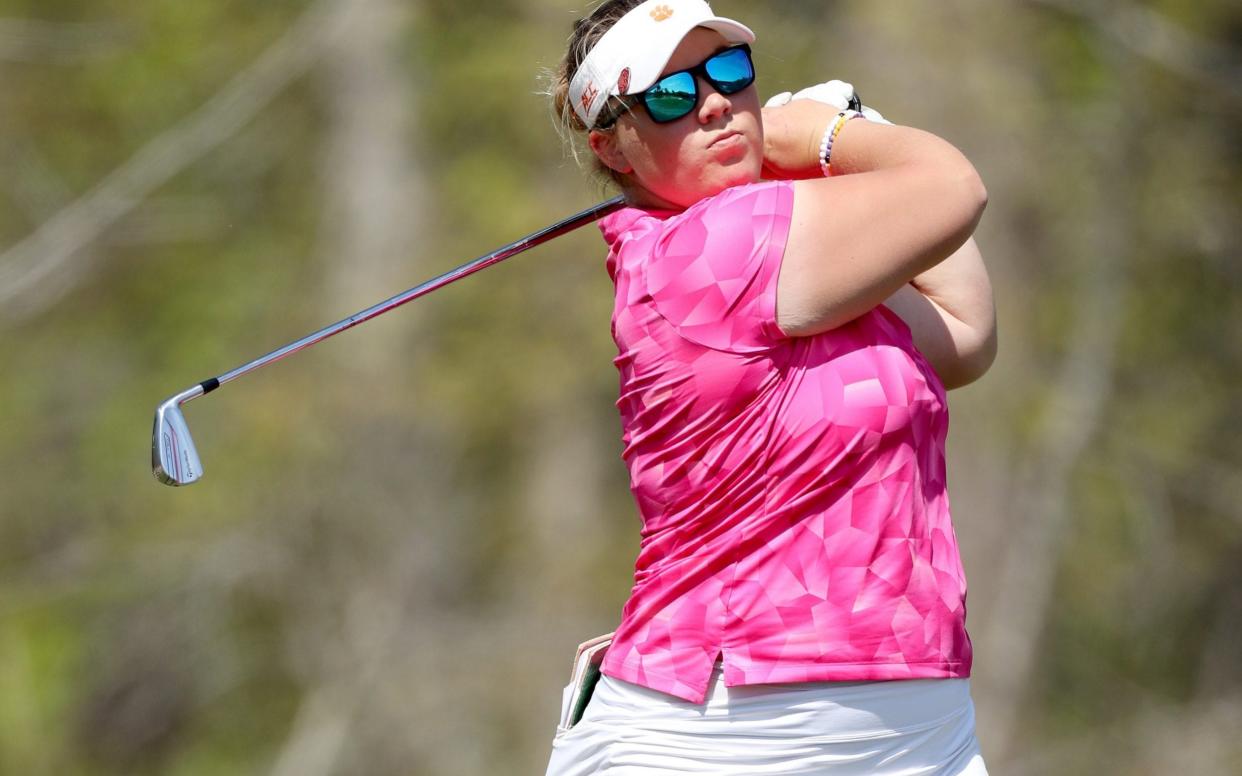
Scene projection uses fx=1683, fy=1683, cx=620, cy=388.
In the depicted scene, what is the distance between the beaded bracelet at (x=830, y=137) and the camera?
6.68 ft

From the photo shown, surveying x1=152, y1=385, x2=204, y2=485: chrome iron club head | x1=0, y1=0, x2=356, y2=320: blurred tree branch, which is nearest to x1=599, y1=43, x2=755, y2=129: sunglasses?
x1=152, y1=385, x2=204, y2=485: chrome iron club head

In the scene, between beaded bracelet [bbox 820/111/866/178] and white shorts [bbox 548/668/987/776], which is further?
beaded bracelet [bbox 820/111/866/178]

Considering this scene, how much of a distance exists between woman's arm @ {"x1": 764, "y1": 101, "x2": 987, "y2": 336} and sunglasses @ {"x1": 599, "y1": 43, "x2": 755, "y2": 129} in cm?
20

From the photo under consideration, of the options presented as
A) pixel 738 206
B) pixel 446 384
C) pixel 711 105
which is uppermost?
pixel 711 105

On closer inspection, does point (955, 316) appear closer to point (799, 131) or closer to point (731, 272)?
point (799, 131)

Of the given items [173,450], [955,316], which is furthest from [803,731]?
[173,450]

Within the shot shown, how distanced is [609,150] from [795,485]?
52 cm

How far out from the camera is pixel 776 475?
1865 millimetres

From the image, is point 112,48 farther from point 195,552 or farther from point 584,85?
point 584,85

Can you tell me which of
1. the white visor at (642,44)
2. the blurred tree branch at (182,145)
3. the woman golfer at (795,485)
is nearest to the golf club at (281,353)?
the white visor at (642,44)

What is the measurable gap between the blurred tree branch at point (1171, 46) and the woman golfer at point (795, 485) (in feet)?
26.5

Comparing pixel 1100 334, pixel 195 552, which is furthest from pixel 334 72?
pixel 1100 334

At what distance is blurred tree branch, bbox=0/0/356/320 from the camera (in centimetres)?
1045

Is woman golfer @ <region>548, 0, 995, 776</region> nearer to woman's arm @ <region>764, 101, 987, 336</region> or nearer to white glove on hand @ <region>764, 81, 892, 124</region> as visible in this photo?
woman's arm @ <region>764, 101, 987, 336</region>
